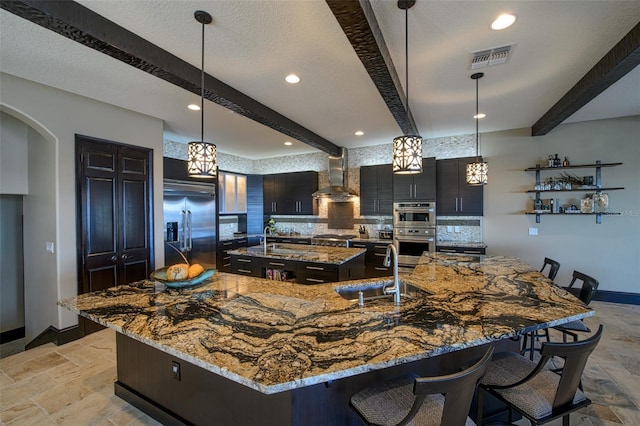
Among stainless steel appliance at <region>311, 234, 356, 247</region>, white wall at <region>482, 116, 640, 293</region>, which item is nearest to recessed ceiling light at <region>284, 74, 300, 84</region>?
stainless steel appliance at <region>311, 234, 356, 247</region>

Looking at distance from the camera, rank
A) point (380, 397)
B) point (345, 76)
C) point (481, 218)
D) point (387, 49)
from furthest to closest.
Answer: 1. point (481, 218)
2. point (345, 76)
3. point (387, 49)
4. point (380, 397)

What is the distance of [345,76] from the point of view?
9.60ft

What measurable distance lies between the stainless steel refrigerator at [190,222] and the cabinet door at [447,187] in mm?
4345

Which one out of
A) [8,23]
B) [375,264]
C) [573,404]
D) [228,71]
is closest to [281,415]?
[573,404]

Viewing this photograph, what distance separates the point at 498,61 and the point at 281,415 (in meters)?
3.25

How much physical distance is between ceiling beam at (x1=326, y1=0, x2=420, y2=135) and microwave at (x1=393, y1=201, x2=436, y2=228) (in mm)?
2840

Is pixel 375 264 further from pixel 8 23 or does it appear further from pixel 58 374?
pixel 8 23

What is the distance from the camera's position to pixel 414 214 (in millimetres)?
5500

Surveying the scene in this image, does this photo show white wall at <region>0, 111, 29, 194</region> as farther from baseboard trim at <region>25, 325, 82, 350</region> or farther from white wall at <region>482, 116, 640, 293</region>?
white wall at <region>482, 116, 640, 293</region>

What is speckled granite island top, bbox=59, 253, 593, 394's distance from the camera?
4.00 feet

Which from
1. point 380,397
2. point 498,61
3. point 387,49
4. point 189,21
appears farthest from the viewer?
point 498,61

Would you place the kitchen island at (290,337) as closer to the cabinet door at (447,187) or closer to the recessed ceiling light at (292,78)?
the recessed ceiling light at (292,78)

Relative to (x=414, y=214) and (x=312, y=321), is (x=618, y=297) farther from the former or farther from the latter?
(x=312, y=321)

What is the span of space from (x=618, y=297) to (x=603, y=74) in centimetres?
386
